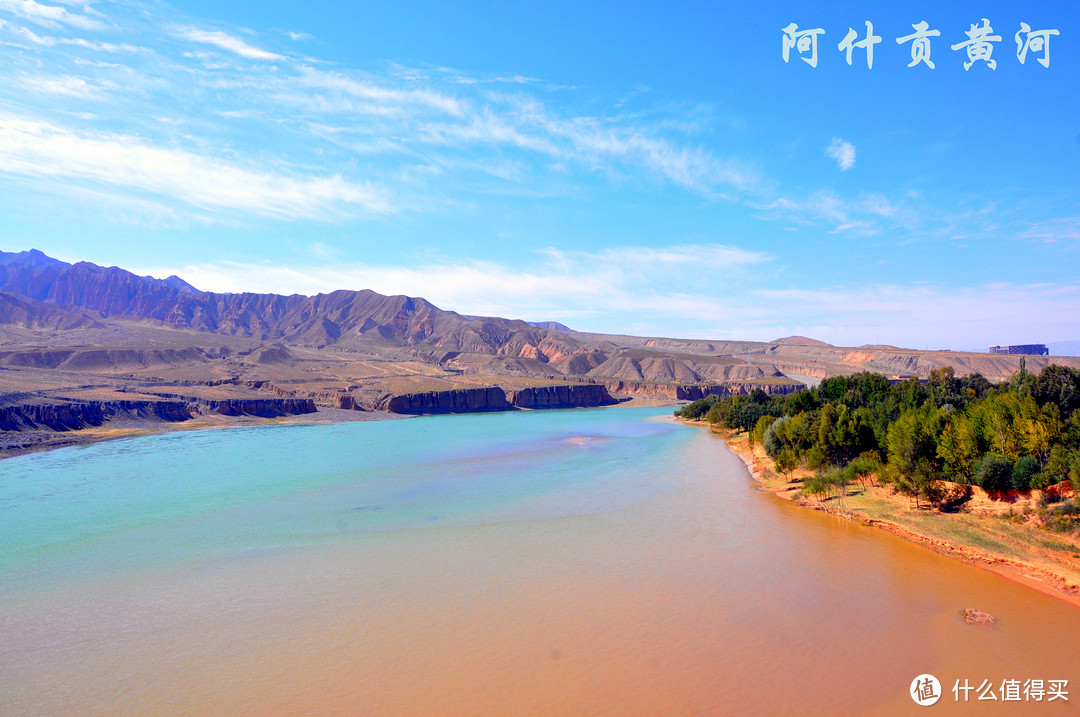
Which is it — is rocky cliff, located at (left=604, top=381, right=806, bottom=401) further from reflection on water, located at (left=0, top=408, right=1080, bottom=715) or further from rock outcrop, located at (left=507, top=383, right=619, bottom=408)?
reflection on water, located at (left=0, top=408, right=1080, bottom=715)

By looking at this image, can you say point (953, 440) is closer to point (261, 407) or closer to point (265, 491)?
point (265, 491)

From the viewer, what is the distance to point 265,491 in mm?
27672

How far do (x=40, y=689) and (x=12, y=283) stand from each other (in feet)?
821

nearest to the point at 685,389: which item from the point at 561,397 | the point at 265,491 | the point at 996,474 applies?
the point at 561,397

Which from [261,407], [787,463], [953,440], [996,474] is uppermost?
[953,440]

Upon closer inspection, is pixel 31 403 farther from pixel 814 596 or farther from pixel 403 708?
pixel 814 596

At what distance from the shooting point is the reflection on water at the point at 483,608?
10414 millimetres

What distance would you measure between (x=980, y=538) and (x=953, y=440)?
5.65 metres

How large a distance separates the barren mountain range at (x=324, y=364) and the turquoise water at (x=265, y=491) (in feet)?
43.2

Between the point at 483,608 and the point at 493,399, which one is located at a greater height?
the point at 483,608

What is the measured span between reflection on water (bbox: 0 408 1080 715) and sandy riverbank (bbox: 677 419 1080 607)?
0.82 metres

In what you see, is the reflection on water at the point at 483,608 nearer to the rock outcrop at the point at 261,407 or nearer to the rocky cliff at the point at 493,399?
the rock outcrop at the point at 261,407

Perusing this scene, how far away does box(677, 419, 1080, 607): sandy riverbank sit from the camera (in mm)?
15242

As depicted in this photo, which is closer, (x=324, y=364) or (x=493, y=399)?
(x=493, y=399)
